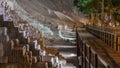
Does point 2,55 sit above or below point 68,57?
above

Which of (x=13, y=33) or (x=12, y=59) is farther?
(x=13, y=33)

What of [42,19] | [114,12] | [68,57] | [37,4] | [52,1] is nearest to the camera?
[68,57]

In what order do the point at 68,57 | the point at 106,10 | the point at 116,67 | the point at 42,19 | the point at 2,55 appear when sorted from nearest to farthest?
the point at 116,67
the point at 2,55
the point at 68,57
the point at 106,10
the point at 42,19

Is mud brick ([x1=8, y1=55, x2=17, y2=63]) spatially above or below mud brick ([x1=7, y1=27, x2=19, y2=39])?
below

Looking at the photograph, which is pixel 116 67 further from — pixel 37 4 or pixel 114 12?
pixel 37 4

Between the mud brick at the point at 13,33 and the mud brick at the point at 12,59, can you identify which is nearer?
the mud brick at the point at 12,59

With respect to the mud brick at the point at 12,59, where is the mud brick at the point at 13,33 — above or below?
above

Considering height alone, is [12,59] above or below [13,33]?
below

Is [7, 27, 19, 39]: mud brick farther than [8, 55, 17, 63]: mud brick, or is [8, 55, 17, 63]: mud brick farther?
[7, 27, 19, 39]: mud brick

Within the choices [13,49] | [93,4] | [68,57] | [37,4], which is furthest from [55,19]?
[13,49]

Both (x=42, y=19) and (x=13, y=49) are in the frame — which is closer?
(x=13, y=49)

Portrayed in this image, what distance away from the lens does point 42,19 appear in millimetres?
99938

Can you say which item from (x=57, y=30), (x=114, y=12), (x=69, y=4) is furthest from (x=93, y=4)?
(x=69, y=4)

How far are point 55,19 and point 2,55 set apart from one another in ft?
335
